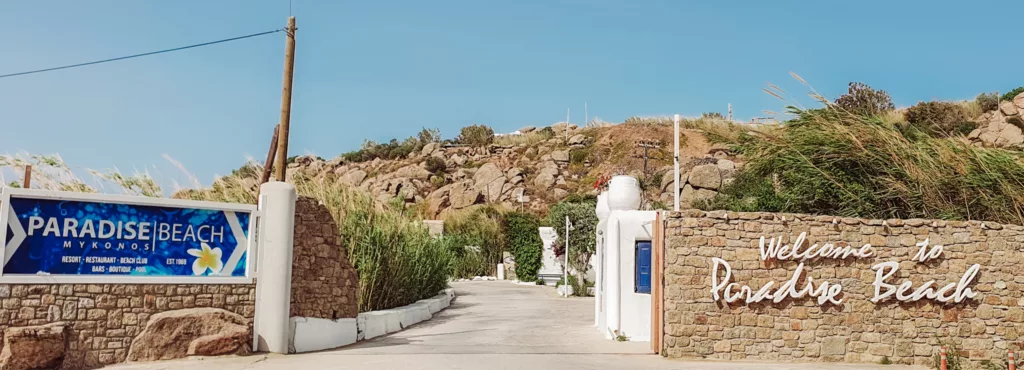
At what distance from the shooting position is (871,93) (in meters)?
53.2

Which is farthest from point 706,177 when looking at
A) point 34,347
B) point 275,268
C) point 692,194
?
point 34,347

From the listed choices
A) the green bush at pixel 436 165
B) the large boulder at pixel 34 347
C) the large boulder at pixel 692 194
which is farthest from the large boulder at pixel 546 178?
the large boulder at pixel 34 347

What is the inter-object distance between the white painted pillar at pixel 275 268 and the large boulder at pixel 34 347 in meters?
2.63

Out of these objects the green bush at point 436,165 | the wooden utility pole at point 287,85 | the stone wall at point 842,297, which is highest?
the green bush at point 436,165

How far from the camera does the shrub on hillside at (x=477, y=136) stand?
7650 centimetres

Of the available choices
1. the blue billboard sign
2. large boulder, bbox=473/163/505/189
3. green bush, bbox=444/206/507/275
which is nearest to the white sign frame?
the blue billboard sign

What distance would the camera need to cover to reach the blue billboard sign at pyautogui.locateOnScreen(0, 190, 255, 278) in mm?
10562

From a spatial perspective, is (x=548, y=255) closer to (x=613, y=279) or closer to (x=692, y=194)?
(x=692, y=194)

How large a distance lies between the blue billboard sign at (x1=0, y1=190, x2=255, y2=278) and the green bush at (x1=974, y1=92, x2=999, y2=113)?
51.0 metres

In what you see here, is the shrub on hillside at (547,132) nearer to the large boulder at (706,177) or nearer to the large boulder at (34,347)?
the large boulder at (706,177)

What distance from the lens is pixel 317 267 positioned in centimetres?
1290

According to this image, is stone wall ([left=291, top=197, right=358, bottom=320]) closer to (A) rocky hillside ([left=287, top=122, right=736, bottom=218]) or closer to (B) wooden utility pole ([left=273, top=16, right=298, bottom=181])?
(B) wooden utility pole ([left=273, top=16, right=298, bottom=181])

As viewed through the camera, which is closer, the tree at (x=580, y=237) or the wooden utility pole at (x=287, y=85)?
the wooden utility pole at (x=287, y=85)

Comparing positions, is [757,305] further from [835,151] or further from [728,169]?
[728,169]
